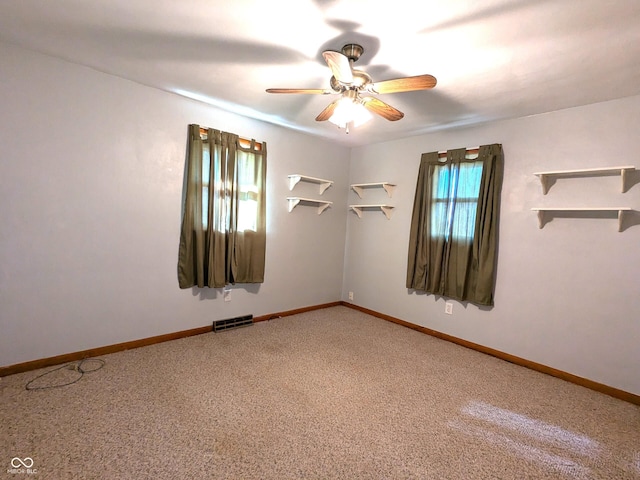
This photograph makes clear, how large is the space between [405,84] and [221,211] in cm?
222

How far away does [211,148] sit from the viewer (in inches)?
125

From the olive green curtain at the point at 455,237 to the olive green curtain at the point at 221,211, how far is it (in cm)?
191

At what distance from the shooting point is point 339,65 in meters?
1.71

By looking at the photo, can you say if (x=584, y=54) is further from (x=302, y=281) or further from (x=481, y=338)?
(x=302, y=281)

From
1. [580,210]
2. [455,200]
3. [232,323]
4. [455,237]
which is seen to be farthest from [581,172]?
[232,323]

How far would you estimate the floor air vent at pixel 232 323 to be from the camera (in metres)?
3.46

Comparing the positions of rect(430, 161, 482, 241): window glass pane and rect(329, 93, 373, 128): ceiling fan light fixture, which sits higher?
rect(329, 93, 373, 128): ceiling fan light fixture

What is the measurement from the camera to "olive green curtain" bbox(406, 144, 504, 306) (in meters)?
3.17

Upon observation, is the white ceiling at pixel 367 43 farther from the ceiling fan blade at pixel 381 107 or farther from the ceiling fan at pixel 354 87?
the ceiling fan blade at pixel 381 107

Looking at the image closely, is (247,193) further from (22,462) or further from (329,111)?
(22,462)

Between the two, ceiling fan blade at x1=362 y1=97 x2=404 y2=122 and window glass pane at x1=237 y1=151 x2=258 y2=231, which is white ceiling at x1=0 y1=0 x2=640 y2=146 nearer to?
ceiling fan blade at x1=362 y1=97 x2=404 y2=122

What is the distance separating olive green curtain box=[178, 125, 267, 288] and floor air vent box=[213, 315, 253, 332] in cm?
45

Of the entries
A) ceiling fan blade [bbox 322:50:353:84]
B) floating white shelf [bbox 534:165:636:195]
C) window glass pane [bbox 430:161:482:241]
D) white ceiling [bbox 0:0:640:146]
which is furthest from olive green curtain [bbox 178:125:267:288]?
floating white shelf [bbox 534:165:636:195]

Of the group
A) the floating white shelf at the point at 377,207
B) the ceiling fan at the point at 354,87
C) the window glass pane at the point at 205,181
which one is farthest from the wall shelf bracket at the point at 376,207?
the window glass pane at the point at 205,181
